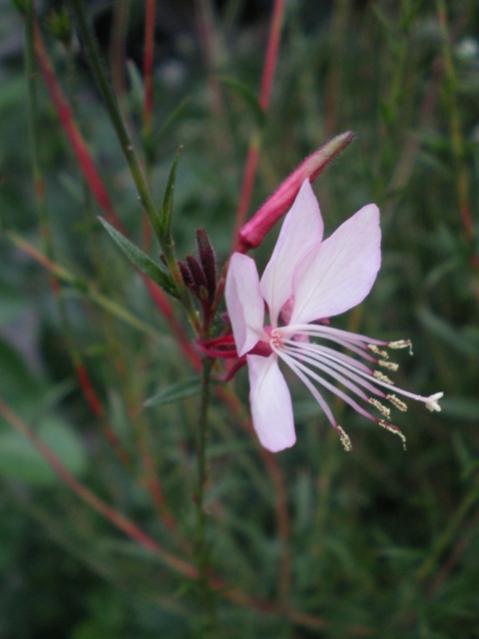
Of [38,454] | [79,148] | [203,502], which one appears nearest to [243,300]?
[203,502]

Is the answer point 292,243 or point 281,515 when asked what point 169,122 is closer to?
point 292,243

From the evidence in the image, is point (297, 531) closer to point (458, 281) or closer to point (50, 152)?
point (458, 281)

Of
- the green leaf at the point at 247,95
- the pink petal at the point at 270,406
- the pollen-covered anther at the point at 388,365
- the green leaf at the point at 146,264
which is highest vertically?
the green leaf at the point at 247,95

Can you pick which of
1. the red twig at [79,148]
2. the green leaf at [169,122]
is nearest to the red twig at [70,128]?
the red twig at [79,148]

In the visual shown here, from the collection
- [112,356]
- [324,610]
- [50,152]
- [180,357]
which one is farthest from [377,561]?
[50,152]

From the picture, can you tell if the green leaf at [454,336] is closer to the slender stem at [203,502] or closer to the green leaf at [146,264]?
the slender stem at [203,502]
